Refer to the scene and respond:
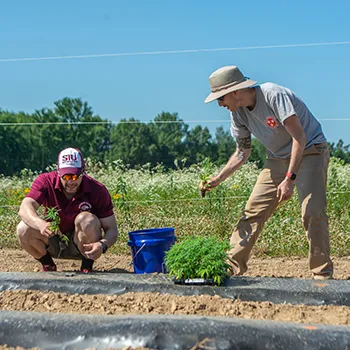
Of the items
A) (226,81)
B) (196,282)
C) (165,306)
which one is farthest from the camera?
(226,81)

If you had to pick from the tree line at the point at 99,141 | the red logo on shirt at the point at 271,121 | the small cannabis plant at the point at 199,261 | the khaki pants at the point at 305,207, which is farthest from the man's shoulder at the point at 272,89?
the tree line at the point at 99,141

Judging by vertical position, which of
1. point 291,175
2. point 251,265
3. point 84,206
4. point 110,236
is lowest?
point 251,265

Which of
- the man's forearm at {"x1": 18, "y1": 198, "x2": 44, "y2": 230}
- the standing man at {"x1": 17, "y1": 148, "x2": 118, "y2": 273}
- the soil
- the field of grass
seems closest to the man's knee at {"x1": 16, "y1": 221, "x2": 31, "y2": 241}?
the standing man at {"x1": 17, "y1": 148, "x2": 118, "y2": 273}

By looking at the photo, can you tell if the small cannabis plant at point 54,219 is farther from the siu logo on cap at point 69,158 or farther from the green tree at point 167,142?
the green tree at point 167,142

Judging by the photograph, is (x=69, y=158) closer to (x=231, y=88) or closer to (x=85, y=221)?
(x=85, y=221)

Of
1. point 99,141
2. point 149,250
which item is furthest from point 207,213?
point 99,141

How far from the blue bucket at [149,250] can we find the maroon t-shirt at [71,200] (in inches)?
12.2

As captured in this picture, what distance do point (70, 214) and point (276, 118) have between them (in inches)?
67.1

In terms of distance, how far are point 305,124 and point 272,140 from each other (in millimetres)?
260

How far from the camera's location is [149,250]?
461 cm

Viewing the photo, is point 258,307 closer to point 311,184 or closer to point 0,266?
point 311,184

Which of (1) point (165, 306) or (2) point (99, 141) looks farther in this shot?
(2) point (99, 141)

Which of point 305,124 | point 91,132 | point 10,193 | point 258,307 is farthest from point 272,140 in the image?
point 91,132

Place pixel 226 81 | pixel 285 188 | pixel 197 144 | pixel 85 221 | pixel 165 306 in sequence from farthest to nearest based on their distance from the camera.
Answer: pixel 197 144, pixel 85 221, pixel 226 81, pixel 285 188, pixel 165 306
